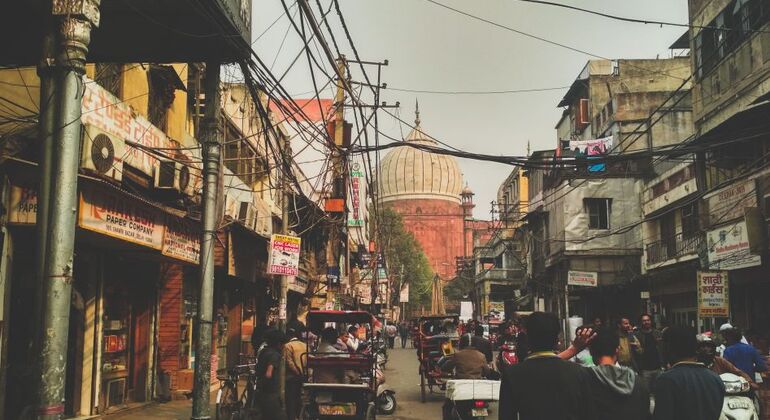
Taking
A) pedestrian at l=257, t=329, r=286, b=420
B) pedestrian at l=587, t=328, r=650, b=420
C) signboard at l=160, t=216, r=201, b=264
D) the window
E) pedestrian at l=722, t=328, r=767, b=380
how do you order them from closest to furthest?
pedestrian at l=587, t=328, r=650, b=420 → pedestrian at l=257, t=329, r=286, b=420 → pedestrian at l=722, t=328, r=767, b=380 → signboard at l=160, t=216, r=201, b=264 → the window

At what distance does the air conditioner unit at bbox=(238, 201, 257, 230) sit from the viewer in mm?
17234

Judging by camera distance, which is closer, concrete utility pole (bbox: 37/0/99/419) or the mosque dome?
concrete utility pole (bbox: 37/0/99/419)

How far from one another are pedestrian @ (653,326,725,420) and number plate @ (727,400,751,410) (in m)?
1.22

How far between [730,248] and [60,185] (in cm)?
1778

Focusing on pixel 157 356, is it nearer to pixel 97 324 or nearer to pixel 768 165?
pixel 97 324

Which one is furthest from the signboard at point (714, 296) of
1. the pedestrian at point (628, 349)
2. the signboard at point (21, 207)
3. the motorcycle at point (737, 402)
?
the signboard at point (21, 207)

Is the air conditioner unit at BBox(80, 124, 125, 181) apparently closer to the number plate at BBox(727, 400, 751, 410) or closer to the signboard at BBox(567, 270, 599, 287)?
the number plate at BBox(727, 400, 751, 410)

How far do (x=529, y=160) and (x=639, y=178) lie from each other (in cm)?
2523

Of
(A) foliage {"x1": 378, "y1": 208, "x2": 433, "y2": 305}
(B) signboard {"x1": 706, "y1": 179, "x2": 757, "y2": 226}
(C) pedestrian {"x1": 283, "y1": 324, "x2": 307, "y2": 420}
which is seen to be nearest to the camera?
(C) pedestrian {"x1": 283, "y1": 324, "x2": 307, "y2": 420}

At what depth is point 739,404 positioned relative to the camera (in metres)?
5.71

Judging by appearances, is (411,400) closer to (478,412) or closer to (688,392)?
(478,412)

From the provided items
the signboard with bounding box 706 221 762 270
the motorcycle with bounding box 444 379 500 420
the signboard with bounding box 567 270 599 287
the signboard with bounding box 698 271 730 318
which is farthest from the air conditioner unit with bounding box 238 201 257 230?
the signboard with bounding box 567 270 599 287

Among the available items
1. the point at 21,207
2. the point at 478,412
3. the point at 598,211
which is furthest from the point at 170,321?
the point at 598,211

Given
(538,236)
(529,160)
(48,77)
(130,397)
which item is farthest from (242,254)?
(538,236)
